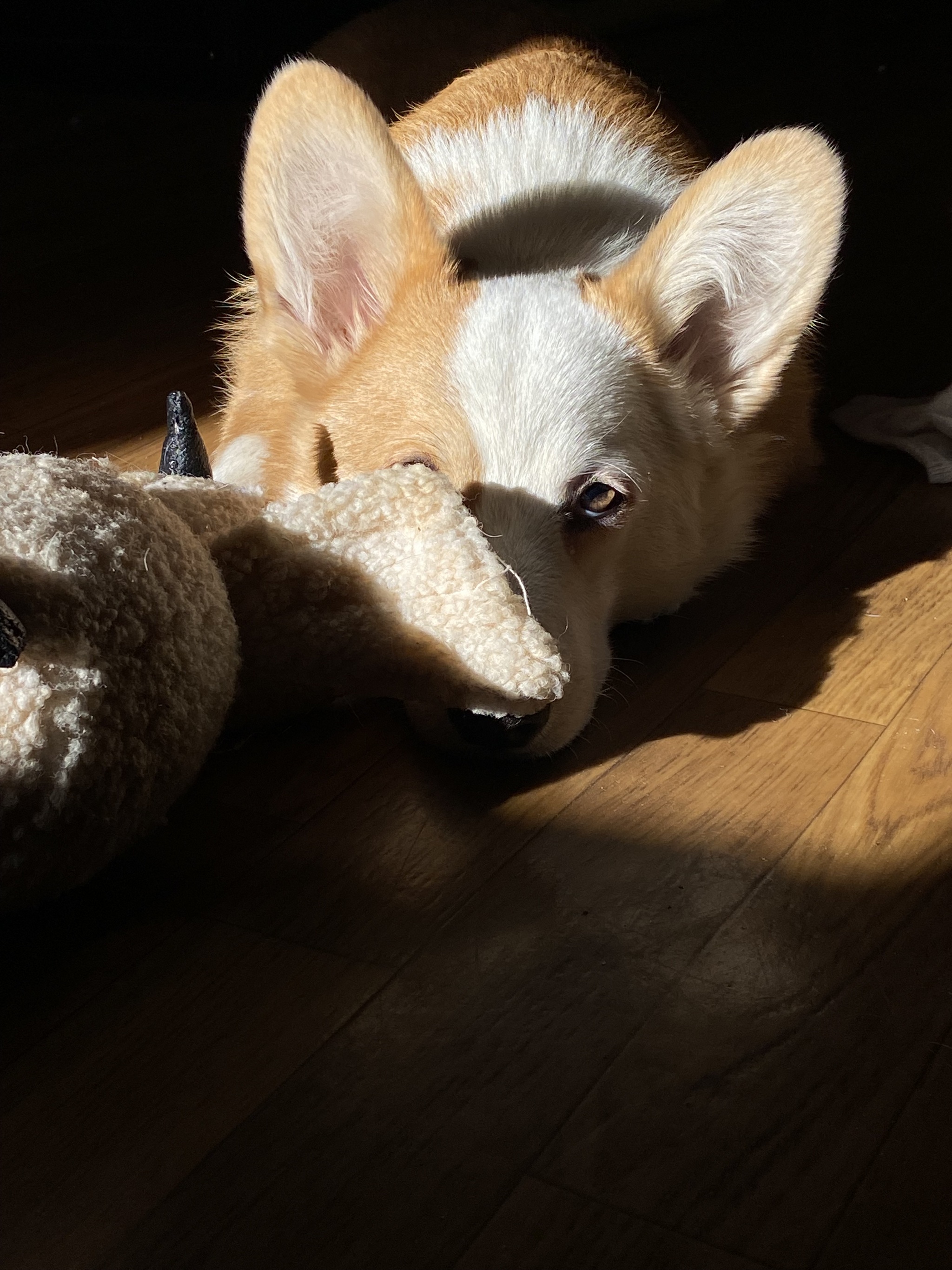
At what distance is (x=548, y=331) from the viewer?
1.59 m

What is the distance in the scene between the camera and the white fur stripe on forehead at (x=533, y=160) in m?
1.94

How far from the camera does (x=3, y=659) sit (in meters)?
0.92

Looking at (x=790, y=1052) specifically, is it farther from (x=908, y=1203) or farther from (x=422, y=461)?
(x=422, y=461)

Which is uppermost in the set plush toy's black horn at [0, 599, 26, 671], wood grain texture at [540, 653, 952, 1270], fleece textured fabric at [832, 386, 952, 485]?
plush toy's black horn at [0, 599, 26, 671]

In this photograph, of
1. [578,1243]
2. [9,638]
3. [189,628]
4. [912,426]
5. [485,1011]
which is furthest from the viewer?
[912,426]

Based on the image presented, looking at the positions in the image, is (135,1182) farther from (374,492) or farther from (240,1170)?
(374,492)

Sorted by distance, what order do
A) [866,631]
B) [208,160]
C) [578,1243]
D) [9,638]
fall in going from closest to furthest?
[578,1243], [9,638], [866,631], [208,160]

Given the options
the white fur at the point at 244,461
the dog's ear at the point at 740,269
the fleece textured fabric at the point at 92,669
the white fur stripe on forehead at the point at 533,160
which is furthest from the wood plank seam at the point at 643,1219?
the white fur stripe on forehead at the point at 533,160

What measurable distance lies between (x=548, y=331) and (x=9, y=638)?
34.4 inches

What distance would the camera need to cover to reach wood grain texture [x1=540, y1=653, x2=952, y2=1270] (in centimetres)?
85

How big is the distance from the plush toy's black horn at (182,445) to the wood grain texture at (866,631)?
686 mm

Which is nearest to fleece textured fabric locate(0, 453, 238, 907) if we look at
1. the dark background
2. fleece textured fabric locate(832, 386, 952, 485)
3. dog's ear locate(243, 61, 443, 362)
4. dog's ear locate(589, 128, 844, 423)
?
dog's ear locate(243, 61, 443, 362)

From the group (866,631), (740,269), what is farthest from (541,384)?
(866,631)

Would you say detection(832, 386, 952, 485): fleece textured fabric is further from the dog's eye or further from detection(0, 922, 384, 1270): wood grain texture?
detection(0, 922, 384, 1270): wood grain texture
